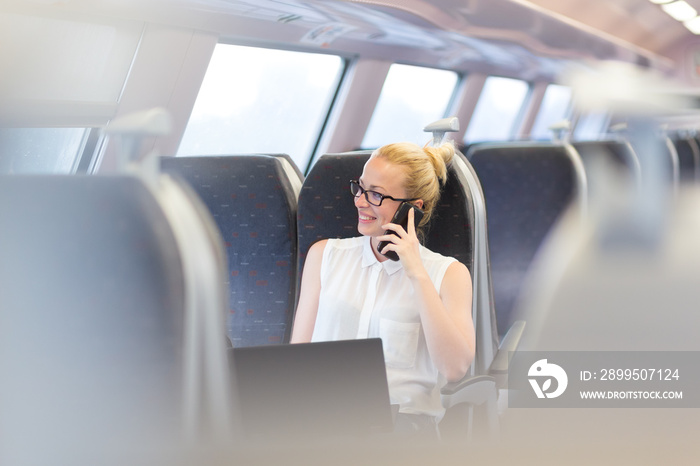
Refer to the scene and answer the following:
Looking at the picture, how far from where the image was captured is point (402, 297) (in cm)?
132

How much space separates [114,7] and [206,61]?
0.43 metres

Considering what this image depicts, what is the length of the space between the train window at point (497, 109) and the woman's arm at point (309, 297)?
4550 mm

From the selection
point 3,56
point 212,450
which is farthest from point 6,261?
point 3,56

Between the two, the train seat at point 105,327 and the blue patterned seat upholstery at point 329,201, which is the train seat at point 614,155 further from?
the train seat at point 105,327

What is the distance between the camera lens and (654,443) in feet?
1.32

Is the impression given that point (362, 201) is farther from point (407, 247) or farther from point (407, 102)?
point (407, 102)

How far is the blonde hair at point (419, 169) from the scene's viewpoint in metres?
1.33

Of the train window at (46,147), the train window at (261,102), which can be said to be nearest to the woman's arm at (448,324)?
the train window at (46,147)

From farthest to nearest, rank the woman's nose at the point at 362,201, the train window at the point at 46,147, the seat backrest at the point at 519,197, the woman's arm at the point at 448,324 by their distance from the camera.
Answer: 1. the seat backrest at the point at 519,197
2. the train window at the point at 46,147
3. the woman's nose at the point at 362,201
4. the woman's arm at the point at 448,324

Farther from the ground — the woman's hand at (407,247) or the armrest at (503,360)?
the woman's hand at (407,247)

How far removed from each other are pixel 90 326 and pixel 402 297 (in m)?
0.94

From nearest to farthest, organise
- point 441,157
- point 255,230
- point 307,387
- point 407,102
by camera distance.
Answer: point 307,387 < point 441,157 < point 255,230 < point 407,102

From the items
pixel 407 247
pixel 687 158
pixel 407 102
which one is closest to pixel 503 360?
pixel 407 247

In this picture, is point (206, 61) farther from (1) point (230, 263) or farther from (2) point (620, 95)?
(2) point (620, 95)
